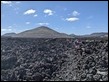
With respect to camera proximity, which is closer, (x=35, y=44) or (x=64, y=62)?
(x=64, y=62)

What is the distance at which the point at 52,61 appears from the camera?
15547mm

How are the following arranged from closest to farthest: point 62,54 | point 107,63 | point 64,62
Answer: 1. point 107,63
2. point 64,62
3. point 62,54

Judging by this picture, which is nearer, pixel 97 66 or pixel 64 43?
pixel 97 66

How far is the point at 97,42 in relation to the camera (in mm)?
18484

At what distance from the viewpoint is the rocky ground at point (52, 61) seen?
1246 cm

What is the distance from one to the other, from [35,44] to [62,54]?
332 cm

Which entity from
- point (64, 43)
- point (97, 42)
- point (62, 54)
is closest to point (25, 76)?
point (62, 54)

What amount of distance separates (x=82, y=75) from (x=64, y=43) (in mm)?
9629

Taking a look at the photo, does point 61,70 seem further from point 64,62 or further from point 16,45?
point 16,45

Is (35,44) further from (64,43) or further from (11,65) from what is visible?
(11,65)

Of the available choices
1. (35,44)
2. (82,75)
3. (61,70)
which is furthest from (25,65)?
(35,44)

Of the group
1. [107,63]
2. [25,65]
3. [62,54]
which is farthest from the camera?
[62,54]

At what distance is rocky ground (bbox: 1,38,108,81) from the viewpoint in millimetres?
12461

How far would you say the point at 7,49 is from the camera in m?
18.8
